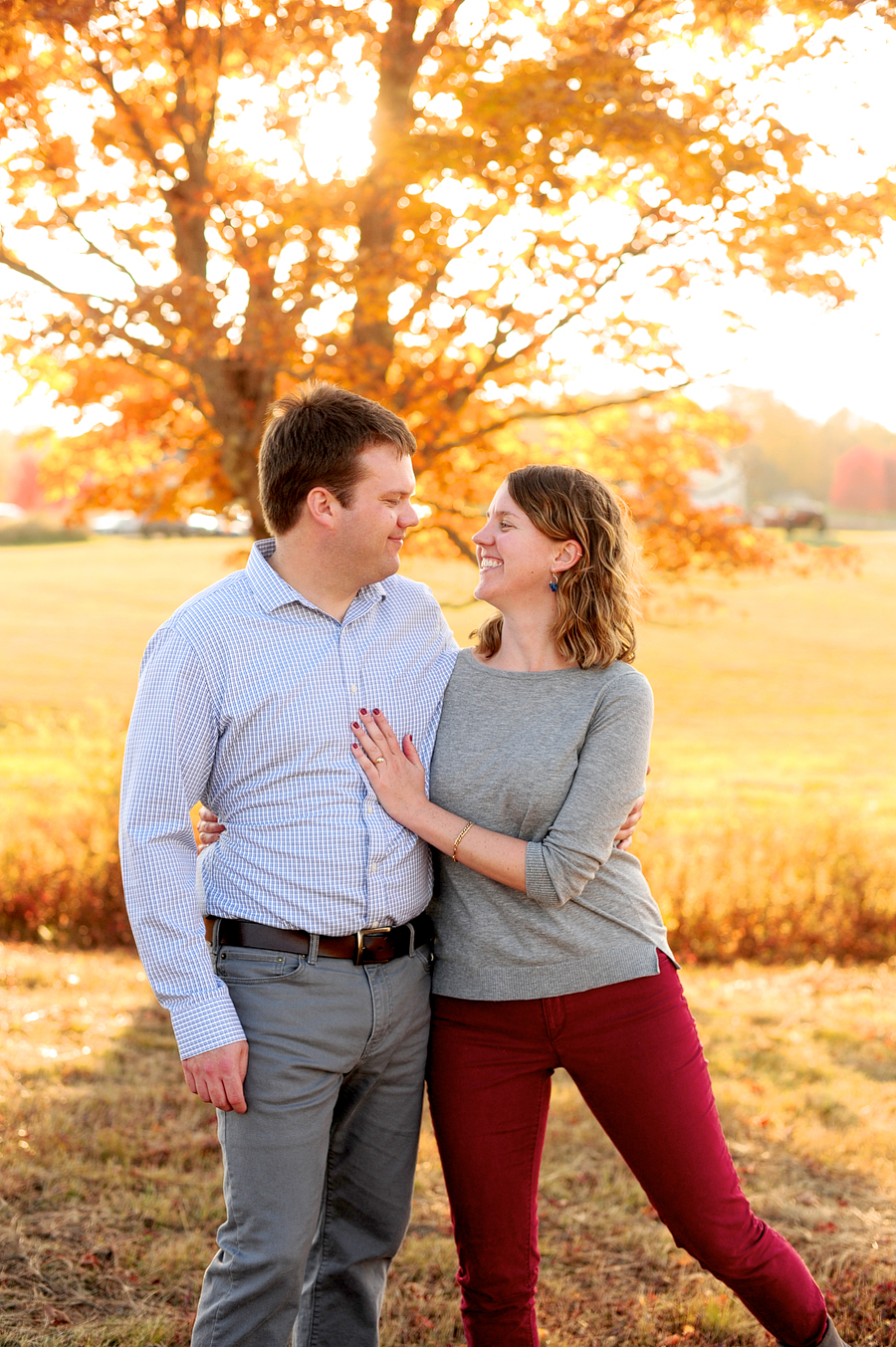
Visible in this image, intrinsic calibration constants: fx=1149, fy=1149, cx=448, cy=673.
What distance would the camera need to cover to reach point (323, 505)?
95.1 inches

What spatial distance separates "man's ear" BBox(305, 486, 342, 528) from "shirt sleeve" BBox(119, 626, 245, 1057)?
0.39m

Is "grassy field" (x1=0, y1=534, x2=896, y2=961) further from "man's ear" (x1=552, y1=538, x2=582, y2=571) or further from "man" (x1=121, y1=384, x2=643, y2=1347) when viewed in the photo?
"man" (x1=121, y1=384, x2=643, y2=1347)

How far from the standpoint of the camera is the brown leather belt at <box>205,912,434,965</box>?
2.31m

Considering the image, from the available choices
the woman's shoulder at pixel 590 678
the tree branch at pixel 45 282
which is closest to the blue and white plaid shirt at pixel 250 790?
the woman's shoulder at pixel 590 678

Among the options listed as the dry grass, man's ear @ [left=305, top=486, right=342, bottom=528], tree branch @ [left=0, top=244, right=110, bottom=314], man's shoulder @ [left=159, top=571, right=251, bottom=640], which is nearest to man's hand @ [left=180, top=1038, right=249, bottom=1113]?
man's shoulder @ [left=159, top=571, right=251, bottom=640]

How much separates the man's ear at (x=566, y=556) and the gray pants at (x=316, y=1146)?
91cm

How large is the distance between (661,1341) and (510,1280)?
0.94 m

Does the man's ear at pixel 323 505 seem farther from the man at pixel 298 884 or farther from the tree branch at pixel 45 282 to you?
the tree branch at pixel 45 282

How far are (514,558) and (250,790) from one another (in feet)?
2.52

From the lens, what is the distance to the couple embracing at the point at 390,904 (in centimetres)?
225

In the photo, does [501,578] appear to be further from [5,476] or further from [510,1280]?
[5,476]

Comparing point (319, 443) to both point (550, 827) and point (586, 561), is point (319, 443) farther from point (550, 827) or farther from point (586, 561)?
point (550, 827)

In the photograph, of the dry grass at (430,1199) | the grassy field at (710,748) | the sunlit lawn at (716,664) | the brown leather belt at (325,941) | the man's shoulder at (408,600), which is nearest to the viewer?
the brown leather belt at (325,941)

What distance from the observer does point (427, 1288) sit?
3.32 m
